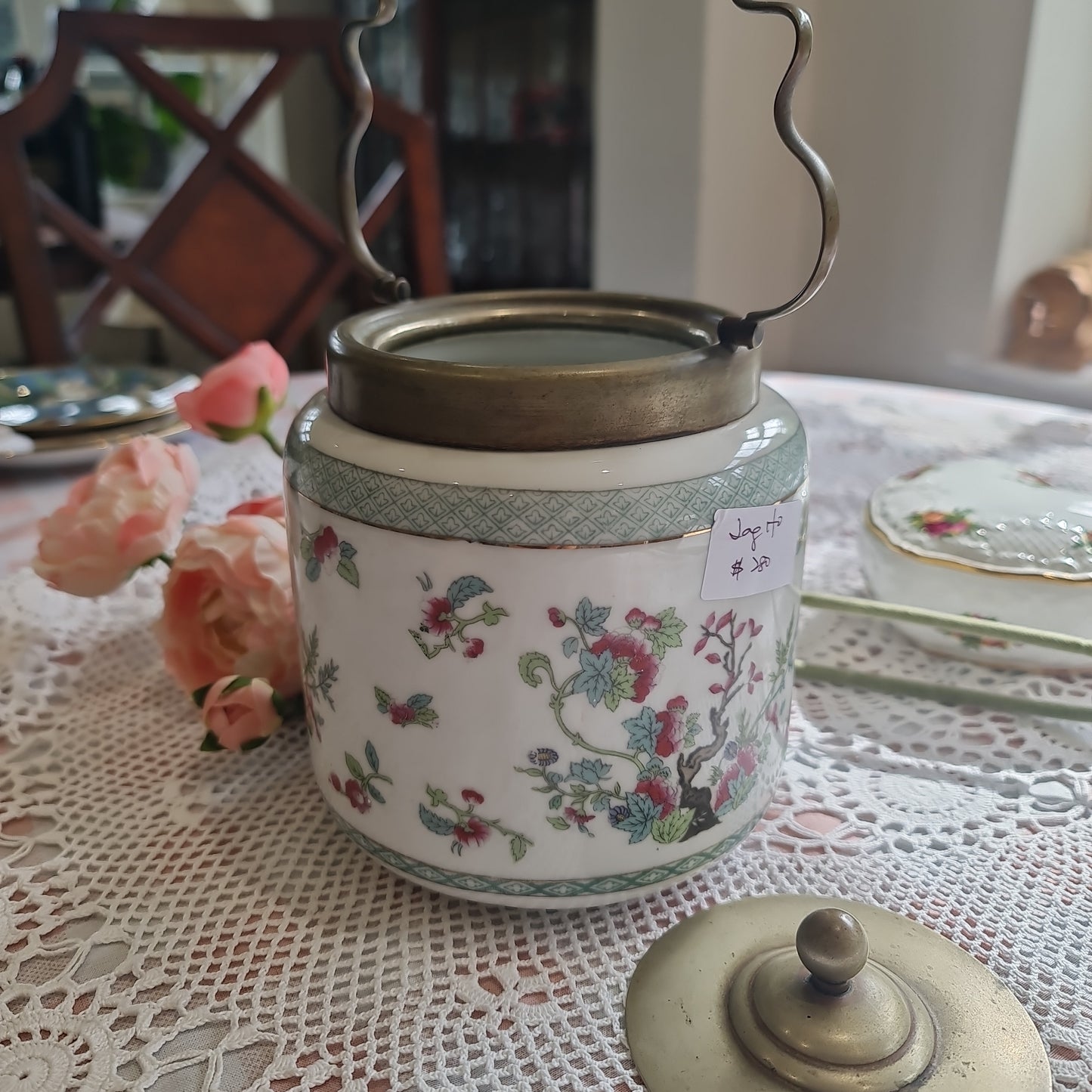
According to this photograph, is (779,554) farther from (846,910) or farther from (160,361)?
(160,361)

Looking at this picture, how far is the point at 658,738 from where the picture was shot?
16.5 inches

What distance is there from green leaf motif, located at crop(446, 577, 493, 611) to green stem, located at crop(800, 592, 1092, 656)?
29cm

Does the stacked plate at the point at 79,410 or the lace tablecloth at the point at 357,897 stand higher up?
the stacked plate at the point at 79,410

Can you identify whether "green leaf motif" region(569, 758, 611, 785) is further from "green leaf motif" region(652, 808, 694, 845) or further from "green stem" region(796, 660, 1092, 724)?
"green stem" region(796, 660, 1092, 724)

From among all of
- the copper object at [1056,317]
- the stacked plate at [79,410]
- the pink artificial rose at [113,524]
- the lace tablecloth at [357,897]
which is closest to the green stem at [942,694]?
the lace tablecloth at [357,897]

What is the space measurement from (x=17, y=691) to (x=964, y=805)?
0.58 metres

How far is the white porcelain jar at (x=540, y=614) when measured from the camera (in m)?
0.39

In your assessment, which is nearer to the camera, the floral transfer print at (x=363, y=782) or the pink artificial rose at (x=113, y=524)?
the floral transfer print at (x=363, y=782)

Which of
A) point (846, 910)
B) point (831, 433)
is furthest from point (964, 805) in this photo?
point (831, 433)

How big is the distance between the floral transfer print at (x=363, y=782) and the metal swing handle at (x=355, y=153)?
0.25m

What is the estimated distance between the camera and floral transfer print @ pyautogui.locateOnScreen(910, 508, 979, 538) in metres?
0.68

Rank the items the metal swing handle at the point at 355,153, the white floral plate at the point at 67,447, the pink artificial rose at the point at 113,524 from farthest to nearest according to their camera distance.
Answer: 1. the white floral plate at the point at 67,447
2. the pink artificial rose at the point at 113,524
3. the metal swing handle at the point at 355,153

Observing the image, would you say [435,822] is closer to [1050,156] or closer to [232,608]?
[232,608]

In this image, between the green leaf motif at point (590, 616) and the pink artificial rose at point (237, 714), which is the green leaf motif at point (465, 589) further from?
the pink artificial rose at point (237, 714)
